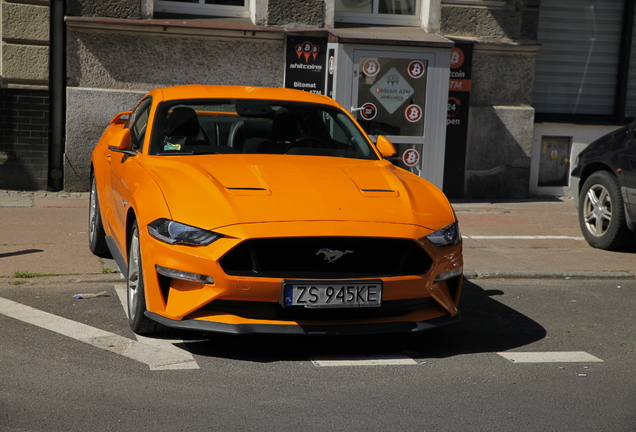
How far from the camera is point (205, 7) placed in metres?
11.8

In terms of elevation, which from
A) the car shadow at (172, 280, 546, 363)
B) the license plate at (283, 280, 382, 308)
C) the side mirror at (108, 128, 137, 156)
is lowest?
the car shadow at (172, 280, 546, 363)

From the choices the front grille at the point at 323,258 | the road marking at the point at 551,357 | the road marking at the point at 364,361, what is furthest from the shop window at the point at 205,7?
A: the road marking at the point at 551,357

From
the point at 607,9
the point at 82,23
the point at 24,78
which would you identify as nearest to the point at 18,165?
the point at 24,78

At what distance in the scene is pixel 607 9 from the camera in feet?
44.2

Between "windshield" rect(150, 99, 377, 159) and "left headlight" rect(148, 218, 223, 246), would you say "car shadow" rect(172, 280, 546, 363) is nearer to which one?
"left headlight" rect(148, 218, 223, 246)

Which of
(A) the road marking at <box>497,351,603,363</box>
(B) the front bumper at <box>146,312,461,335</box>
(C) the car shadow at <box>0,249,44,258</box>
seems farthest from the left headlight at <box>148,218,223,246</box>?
(C) the car shadow at <box>0,249,44,258</box>

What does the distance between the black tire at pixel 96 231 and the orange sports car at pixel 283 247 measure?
1630 millimetres

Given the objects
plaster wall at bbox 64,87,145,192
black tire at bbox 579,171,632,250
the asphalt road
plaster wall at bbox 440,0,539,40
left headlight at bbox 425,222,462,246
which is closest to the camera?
the asphalt road

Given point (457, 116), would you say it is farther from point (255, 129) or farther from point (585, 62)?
point (255, 129)

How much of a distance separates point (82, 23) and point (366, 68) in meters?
3.91

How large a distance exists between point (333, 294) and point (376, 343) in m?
0.77

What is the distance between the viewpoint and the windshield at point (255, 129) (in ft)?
19.0

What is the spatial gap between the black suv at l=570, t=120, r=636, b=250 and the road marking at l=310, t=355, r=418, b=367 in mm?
4443

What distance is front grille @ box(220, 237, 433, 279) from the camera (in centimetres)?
438
